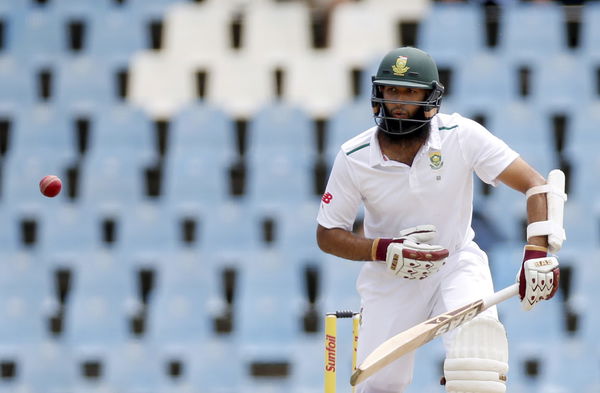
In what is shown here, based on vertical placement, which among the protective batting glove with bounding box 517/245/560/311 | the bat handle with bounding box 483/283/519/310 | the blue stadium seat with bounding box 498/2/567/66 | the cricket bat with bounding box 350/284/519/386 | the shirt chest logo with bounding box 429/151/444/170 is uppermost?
the blue stadium seat with bounding box 498/2/567/66

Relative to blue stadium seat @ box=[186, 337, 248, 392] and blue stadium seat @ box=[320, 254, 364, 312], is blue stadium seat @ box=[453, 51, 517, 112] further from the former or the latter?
blue stadium seat @ box=[186, 337, 248, 392]

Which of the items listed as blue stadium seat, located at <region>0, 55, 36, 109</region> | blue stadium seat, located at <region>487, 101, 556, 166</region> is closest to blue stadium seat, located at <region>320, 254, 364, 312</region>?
blue stadium seat, located at <region>487, 101, 556, 166</region>

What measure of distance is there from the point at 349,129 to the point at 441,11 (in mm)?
1094

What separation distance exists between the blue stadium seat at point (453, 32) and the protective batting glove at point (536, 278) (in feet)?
13.6

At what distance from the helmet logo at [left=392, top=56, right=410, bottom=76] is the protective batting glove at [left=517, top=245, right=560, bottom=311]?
709 mm

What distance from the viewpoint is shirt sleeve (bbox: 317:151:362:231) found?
4.03 meters

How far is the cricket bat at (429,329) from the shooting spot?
3.69 metres

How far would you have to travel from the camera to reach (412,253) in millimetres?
3768

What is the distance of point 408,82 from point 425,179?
323 millimetres

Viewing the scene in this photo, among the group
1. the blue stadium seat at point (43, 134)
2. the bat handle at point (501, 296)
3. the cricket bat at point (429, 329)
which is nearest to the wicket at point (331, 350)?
the cricket bat at point (429, 329)

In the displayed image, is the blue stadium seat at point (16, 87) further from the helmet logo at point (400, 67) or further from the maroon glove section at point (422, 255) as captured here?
the maroon glove section at point (422, 255)

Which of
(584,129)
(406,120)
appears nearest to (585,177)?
(584,129)

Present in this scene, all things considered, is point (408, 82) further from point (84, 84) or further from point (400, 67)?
point (84, 84)

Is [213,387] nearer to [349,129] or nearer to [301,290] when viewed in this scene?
[301,290]
